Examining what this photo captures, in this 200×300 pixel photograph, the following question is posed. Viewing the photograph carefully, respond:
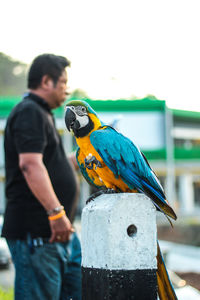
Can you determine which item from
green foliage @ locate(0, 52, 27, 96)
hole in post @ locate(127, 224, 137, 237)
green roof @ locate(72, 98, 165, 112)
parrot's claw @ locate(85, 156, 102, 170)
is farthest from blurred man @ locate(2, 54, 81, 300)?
green foliage @ locate(0, 52, 27, 96)

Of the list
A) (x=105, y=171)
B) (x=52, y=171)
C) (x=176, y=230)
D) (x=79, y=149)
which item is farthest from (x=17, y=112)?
(x=176, y=230)

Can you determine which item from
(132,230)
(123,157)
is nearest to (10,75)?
(123,157)

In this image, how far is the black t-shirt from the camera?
2785 millimetres

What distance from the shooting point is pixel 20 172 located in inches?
114

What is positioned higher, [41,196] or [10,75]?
[10,75]

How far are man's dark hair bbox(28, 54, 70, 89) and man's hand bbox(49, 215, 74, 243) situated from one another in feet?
3.10

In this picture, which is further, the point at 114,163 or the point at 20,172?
the point at 20,172

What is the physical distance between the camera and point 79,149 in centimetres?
230

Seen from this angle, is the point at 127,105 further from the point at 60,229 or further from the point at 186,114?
the point at 60,229

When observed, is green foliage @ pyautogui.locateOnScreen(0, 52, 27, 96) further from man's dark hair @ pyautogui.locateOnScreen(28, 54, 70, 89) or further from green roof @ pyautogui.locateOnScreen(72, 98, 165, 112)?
man's dark hair @ pyautogui.locateOnScreen(28, 54, 70, 89)

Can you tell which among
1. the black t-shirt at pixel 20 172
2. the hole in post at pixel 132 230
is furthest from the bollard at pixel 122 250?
the black t-shirt at pixel 20 172

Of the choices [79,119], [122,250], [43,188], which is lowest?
[122,250]

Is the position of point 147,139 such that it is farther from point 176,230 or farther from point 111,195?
point 111,195

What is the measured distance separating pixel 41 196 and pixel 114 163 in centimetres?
76
